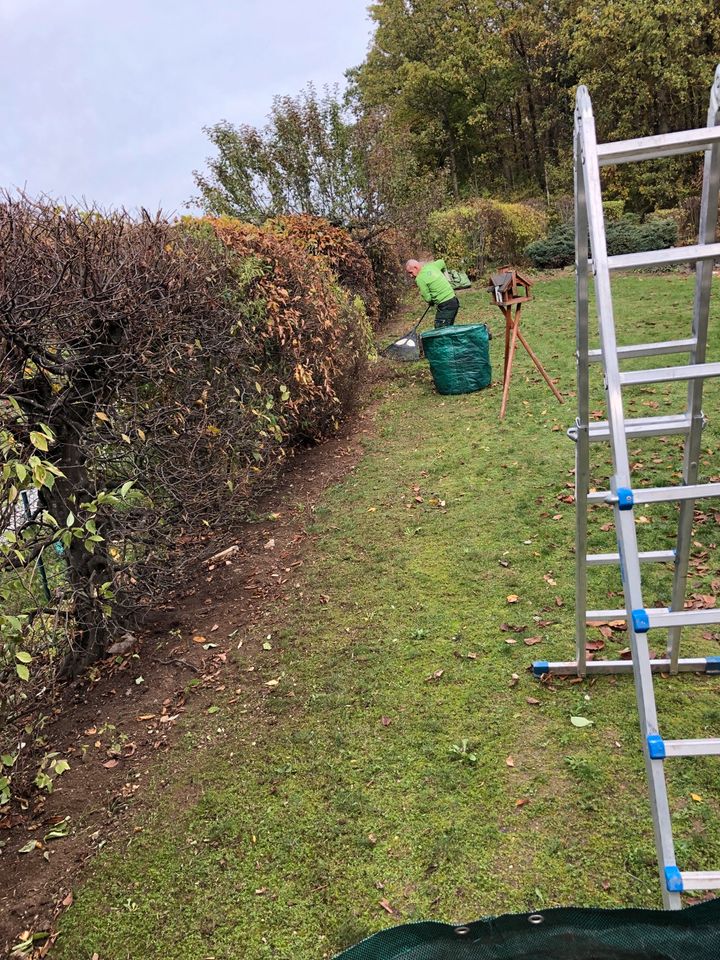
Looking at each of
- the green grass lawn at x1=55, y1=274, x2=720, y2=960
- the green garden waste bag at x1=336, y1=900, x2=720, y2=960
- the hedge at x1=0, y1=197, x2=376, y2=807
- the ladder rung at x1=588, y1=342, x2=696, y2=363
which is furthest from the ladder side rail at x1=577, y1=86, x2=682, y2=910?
the hedge at x1=0, y1=197, x2=376, y2=807

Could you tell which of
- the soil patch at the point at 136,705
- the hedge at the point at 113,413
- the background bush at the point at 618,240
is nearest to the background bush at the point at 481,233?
the background bush at the point at 618,240

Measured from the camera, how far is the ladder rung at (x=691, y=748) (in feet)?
5.44

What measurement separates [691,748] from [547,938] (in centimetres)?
59

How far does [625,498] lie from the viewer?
6.03 ft

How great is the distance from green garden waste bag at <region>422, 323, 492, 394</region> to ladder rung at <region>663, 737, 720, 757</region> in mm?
7396

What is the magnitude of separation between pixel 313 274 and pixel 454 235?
1133cm

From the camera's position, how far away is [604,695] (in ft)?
10.8

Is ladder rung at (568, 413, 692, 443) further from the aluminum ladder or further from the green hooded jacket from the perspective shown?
the green hooded jacket

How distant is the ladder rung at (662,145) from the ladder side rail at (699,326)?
166 mm

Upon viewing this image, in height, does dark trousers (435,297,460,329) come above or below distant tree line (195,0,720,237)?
below

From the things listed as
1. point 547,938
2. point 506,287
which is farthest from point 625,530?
point 506,287

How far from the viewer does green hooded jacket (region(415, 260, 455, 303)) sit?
10.1 meters

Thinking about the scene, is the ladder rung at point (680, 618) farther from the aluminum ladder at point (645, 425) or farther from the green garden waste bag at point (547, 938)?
the green garden waste bag at point (547, 938)

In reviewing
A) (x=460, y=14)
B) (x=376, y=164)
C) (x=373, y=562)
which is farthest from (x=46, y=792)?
(x=460, y=14)
